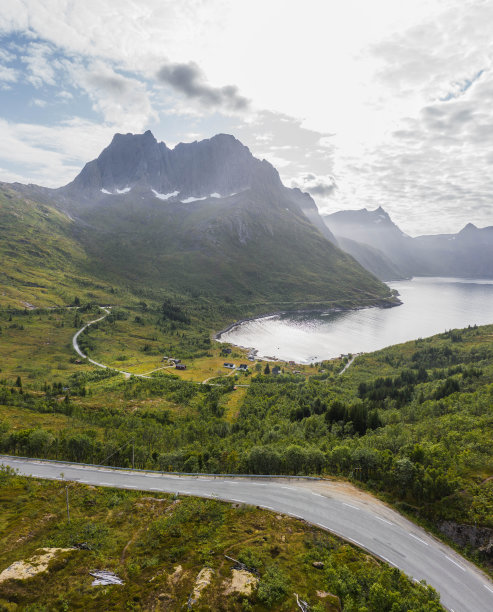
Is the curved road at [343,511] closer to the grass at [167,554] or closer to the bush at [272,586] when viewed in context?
the grass at [167,554]

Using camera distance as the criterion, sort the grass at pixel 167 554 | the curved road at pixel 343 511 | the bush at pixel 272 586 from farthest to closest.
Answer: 1. the curved road at pixel 343 511
2. the grass at pixel 167 554
3. the bush at pixel 272 586

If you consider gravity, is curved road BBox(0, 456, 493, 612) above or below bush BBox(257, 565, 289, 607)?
below

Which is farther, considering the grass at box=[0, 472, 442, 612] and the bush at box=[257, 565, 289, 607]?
the grass at box=[0, 472, 442, 612]

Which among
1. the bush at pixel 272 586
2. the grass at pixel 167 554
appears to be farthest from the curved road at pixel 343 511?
the bush at pixel 272 586

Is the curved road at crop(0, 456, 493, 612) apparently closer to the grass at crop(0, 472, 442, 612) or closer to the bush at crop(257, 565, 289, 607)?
the grass at crop(0, 472, 442, 612)

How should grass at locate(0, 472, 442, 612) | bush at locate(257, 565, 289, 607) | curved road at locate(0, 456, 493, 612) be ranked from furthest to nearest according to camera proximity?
curved road at locate(0, 456, 493, 612), grass at locate(0, 472, 442, 612), bush at locate(257, 565, 289, 607)

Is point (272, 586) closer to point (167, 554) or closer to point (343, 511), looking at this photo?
point (167, 554)

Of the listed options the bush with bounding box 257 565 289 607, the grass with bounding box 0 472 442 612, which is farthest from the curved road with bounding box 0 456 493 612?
the bush with bounding box 257 565 289 607

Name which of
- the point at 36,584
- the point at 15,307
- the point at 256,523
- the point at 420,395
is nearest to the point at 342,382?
the point at 420,395
